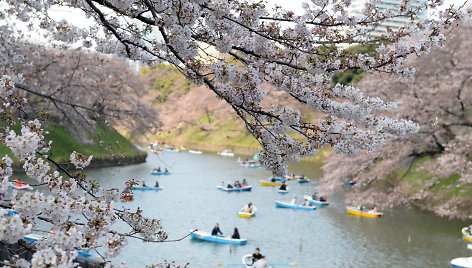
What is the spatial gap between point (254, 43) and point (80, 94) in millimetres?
37288

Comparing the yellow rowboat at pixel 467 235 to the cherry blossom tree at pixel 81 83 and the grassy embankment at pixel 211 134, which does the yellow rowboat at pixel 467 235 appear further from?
the grassy embankment at pixel 211 134

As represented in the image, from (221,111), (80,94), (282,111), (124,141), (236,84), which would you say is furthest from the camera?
(221,111)

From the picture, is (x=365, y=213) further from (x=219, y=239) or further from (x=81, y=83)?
→ (x=81, y=83)

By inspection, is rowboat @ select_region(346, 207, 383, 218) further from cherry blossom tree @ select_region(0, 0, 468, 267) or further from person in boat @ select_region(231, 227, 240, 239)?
cherry blossom tree @ select_region(0, 0, 468, 267)

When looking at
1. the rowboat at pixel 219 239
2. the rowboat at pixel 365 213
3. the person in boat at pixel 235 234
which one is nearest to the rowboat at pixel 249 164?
the rowboat at pixel 365 213

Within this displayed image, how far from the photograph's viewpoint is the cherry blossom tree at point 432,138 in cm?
2581

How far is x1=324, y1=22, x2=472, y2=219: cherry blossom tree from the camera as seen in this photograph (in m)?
25.8

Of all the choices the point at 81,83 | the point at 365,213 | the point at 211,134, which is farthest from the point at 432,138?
the point at 211,134

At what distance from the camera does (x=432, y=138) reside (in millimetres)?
28516

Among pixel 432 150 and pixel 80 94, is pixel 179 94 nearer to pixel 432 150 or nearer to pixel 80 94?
pixel 80 94

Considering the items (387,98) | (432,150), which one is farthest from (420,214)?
(387,98)

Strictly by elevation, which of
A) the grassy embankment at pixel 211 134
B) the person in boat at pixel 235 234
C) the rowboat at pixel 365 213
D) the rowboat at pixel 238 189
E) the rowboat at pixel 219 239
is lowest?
the rowboat at pixel 219 239

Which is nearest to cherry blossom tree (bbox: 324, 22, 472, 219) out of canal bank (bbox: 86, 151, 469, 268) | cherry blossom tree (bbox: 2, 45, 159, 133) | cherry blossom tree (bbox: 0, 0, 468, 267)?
canal bank (bbox: 86, 151, 469, 268)

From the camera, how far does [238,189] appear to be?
124 ft
